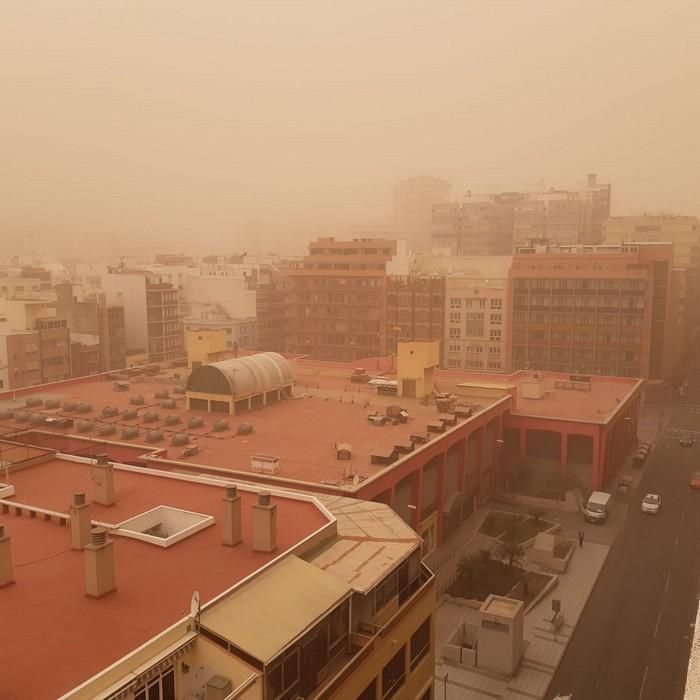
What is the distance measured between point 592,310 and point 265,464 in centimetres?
6092

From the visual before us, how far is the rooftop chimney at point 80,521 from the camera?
19.0m

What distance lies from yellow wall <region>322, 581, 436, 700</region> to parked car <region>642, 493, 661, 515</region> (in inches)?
1183

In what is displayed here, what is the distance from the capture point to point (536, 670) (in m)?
29.6

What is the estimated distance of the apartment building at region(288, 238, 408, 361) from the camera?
320 ft

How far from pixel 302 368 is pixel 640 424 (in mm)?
34996

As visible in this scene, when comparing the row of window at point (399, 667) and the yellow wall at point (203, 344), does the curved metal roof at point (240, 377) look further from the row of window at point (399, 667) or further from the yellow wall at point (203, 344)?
the row of window at point (399, 667)

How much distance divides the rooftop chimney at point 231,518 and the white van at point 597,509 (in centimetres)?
3147

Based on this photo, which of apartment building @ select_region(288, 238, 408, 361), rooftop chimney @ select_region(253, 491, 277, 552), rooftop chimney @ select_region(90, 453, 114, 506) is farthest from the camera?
apartment building @ select_region(288, 238, 408, 361)

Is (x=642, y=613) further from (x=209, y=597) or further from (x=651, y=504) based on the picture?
(x=209, y=597)

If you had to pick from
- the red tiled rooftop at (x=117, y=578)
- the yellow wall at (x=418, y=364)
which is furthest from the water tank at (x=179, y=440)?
the yellow wall at (x=418, y=364)

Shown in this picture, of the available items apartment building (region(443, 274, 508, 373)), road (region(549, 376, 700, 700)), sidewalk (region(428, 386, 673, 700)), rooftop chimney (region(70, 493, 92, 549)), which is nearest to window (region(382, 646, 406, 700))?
sidewalk (region(428, 386, 673, 700))

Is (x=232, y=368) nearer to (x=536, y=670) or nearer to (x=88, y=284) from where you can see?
(x=536, y=670)

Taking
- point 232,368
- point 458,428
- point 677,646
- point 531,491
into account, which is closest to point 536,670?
point 677,646

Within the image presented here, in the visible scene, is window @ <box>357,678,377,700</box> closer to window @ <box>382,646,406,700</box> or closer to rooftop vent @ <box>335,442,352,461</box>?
window @ <box>382,646,406,700</box>
